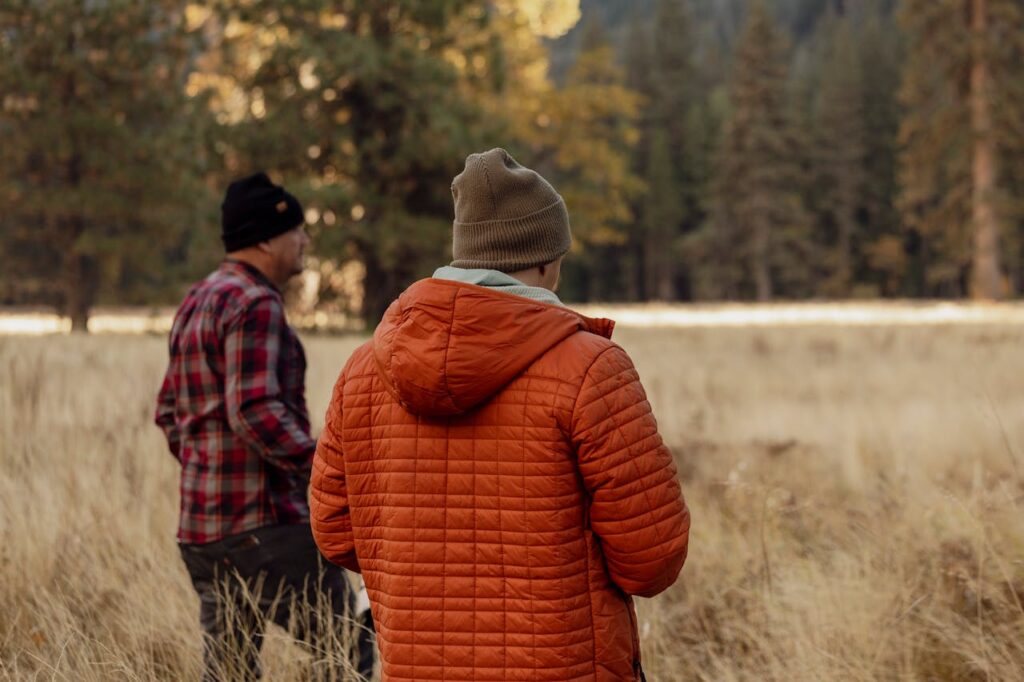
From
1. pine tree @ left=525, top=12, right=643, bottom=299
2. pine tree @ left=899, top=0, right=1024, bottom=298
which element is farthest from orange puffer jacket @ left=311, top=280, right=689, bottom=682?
pine tree @ left=899, top=0, right=1024, bottom=298

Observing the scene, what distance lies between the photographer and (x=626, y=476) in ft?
6.33

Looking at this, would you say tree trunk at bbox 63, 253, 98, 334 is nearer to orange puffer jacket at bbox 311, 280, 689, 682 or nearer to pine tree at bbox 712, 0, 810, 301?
orange puffer jacket at bbox 311, 280, 689, 682

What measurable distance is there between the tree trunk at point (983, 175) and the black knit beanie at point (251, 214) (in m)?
30.3

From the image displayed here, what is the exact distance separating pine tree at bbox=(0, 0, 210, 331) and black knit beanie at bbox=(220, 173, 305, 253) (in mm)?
20695

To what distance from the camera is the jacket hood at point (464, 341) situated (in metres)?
1.89

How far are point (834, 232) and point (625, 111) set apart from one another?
4139cm

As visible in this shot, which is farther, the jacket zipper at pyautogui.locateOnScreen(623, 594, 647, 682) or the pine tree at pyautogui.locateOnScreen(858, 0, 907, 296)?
the pine tree at pyautogui.locateOnScreen(858, 0, 907, 296)

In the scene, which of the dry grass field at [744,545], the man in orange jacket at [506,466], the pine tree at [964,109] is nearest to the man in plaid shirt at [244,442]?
the dry grass field at [744,545]

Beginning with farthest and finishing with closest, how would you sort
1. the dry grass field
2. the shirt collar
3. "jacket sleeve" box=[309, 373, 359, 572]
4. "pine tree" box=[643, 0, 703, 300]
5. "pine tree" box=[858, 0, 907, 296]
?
"pine tree" box=[643, 0, 703, 300], "pine tree" box=[858, 0, 907, 296], the dry grass field, the shirt collar, "jacket sleeve" box=[309, 373, 359, 572]

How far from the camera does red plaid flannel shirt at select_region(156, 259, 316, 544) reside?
3.04m

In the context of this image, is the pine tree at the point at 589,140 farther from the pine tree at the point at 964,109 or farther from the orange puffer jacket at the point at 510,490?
the orange puffer jacket at the point at 510,490

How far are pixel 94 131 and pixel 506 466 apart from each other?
25.3 metres

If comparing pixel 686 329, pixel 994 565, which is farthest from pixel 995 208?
pixel 994 565

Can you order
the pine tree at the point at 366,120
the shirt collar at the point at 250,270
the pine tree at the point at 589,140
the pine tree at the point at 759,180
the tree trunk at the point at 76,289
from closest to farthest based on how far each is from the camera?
the shirt collar at the point at 250,270 < the pine tree at the point at 366,120 < the tree trunk at the point at 76,289 < the pine tree at the point at 589,140 < the pine tree at the point at 759,180
